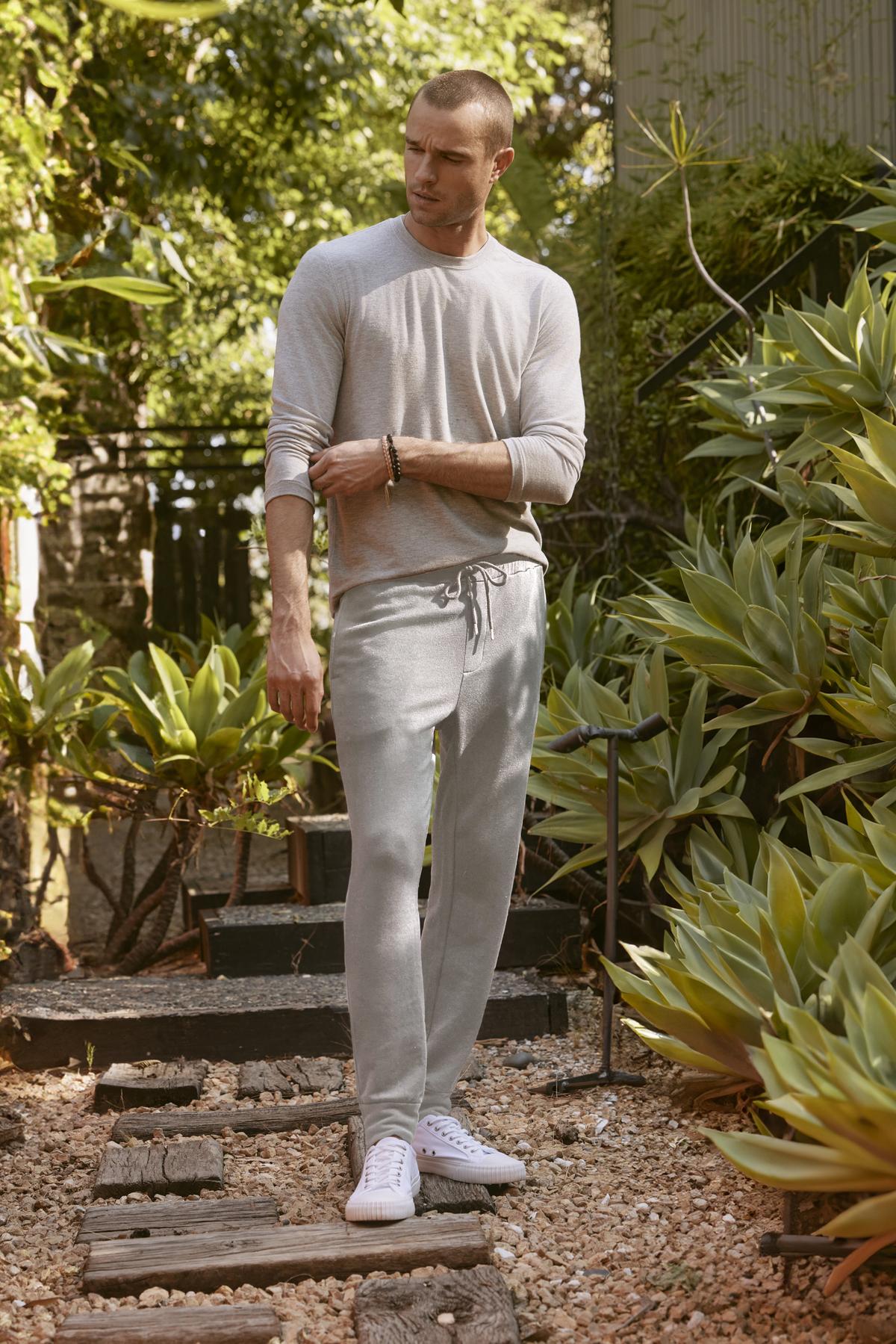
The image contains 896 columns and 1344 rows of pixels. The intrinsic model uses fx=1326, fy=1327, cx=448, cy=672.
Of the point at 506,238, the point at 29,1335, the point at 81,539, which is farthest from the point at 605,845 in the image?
the point at 506,238

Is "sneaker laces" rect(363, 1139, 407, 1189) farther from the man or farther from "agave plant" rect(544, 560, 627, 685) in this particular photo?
"agave plant" rect(544, 560, 627, 685)

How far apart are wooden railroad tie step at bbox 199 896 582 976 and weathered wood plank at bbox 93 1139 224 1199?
4.63ft

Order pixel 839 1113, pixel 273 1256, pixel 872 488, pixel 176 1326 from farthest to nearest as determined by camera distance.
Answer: pixel 872 488, pixel 273 1256, pixel 176 1326, pixel 839 1113

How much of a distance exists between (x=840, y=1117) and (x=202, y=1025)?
2187 mm

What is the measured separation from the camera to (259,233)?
30.3 feet

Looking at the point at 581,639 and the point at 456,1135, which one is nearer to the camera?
the point at 456,1135

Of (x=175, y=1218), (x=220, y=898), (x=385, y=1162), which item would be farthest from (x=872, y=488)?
(x=220, y=898)

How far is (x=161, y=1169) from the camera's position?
8.41 ft

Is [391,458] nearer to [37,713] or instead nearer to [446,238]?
[446,238]

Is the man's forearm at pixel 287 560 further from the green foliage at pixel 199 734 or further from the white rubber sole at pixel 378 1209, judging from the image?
the green foliage at pixel 199 734

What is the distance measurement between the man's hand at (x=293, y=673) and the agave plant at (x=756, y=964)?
0.76 metres

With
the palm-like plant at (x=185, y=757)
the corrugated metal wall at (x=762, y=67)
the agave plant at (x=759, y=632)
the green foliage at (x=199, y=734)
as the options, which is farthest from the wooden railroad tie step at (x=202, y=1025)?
the corrugated metal wall at (x=762, y=67)

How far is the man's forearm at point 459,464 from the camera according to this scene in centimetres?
229

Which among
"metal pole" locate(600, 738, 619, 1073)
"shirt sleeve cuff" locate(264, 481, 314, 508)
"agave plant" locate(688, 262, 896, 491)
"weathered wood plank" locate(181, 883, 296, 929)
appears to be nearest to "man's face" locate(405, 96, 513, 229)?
"shirt sleeve cuff" locate(264, 481, 314, 508)
